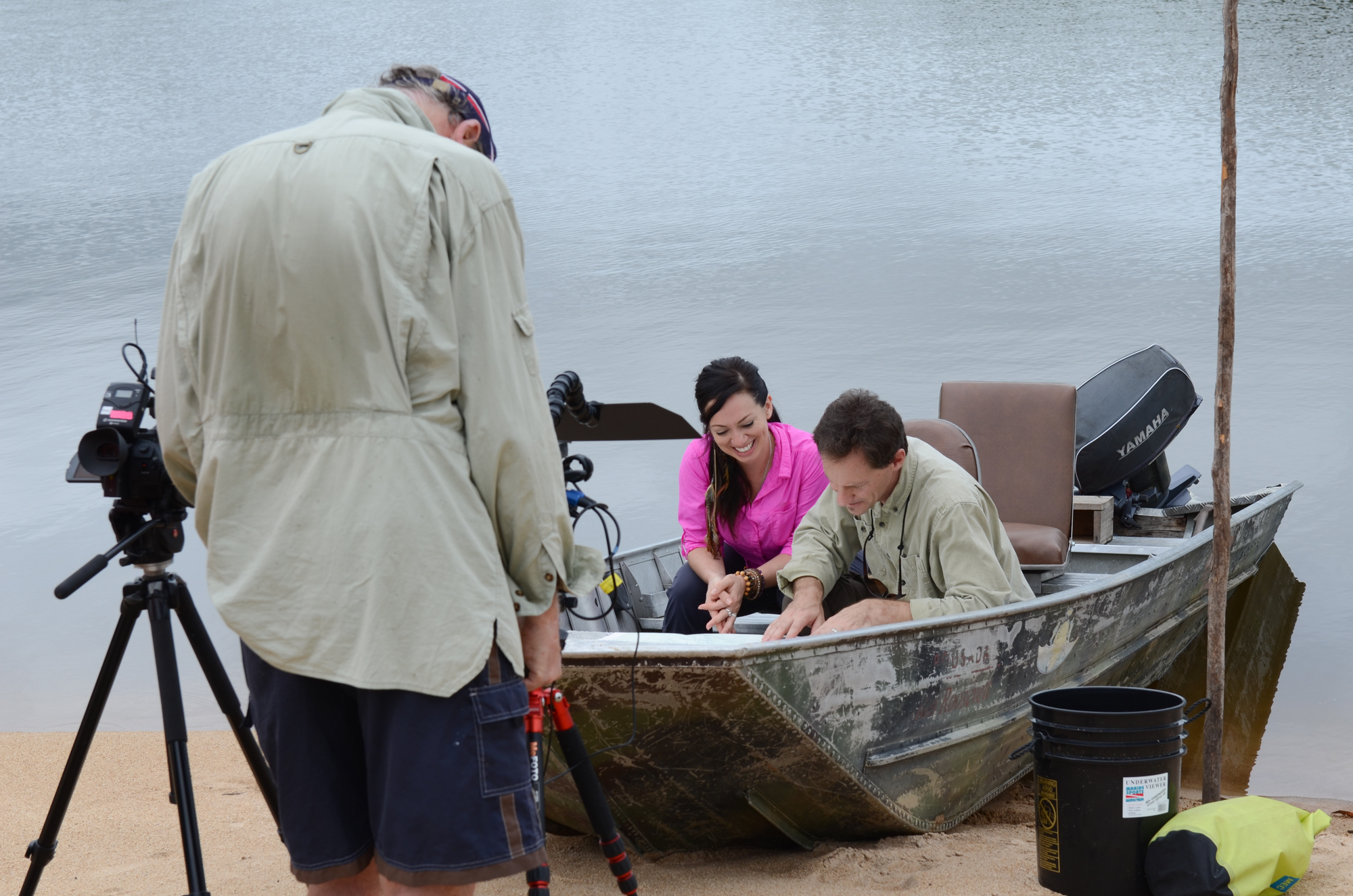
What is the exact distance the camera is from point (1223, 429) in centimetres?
347

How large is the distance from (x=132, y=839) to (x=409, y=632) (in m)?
3.07

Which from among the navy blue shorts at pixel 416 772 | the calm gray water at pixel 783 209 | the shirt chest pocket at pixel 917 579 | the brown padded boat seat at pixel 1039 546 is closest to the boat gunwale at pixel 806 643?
the shirt chest pocket at pixel 917 579

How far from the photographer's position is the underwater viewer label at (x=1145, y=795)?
297 cm

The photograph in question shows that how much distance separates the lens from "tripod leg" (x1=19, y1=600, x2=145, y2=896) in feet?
7.36

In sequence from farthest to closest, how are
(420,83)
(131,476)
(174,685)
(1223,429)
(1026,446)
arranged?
(1026,446) → (1223,429) → (174,685) → (131,476) → (420,83)

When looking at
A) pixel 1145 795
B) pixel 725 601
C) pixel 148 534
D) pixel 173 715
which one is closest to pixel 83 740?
pixel 173 715

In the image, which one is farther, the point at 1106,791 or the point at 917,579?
the point at 917,579

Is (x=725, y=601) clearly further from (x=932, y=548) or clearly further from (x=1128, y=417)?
(x=1128, y=417)

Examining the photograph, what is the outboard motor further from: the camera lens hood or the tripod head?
the camera lens hood

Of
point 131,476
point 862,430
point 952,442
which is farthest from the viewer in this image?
point 952,442

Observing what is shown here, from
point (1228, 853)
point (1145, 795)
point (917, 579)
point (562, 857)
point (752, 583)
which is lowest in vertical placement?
point (562, 857)

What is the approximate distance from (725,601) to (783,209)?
23.3 m

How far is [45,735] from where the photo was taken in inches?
211

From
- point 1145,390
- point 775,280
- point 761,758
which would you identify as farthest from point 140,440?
point 775,280
